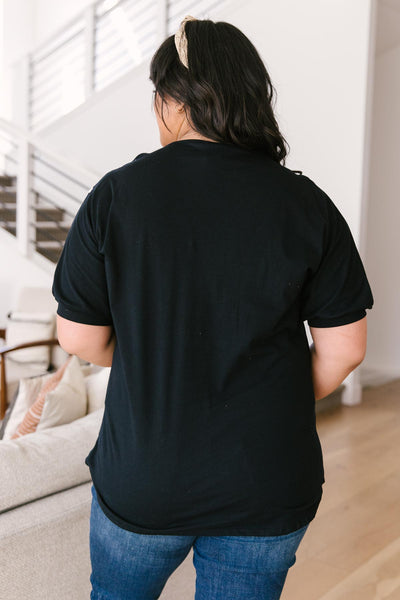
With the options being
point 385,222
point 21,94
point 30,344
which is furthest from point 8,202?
point 385,222

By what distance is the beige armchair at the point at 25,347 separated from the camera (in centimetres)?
390

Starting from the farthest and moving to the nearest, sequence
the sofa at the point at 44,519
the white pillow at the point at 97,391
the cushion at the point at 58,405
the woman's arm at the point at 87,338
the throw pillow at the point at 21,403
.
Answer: the throw pillow at the point at 21,403, the white pillow at the point at 97,391, the cushion at the point at 58,405, the sofa at the point at 44,519, the woman's arm at the point at 87,338

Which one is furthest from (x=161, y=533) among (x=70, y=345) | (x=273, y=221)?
(x=273, y=221)

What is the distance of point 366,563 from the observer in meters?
2.46

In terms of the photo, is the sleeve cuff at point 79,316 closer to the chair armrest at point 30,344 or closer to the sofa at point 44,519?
the sofa at point 44,519

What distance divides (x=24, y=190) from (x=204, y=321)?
5078mm

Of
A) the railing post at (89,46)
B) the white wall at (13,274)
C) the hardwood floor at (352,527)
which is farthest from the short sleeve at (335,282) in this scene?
the railing post at (89,46)

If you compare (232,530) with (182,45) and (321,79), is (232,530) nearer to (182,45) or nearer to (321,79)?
(182,45)

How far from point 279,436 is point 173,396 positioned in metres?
0.15

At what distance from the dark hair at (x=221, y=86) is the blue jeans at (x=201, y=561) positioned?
0.54m

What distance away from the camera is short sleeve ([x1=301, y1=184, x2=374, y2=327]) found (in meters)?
0.88

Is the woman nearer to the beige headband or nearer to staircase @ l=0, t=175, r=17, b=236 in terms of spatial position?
the beige headband

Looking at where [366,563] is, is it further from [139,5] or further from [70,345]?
[139,5]

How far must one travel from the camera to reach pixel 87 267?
0.87m
